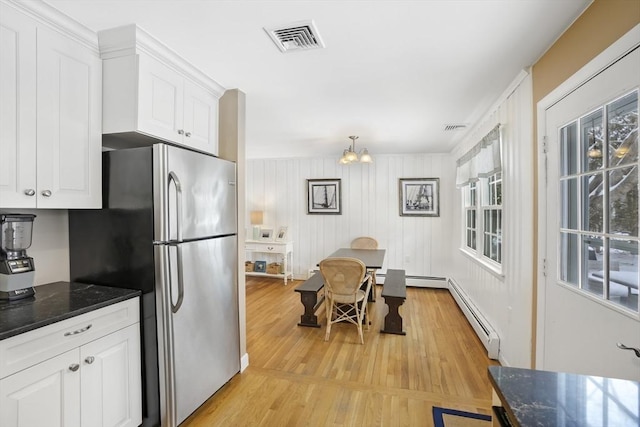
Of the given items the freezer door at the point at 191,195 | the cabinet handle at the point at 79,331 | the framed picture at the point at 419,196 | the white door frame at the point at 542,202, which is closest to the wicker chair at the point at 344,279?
the freezer door at the point at 191,195

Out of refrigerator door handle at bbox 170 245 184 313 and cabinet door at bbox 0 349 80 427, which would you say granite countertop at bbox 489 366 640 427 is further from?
cabinet door at bbox 0 349 80 427

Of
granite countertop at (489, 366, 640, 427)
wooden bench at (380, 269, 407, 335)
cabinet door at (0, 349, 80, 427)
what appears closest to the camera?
granite countertop at (489, 366, 640, 427)

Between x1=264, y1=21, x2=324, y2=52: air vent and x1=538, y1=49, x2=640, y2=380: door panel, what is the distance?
1418 mm

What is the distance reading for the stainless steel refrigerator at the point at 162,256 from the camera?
69.5 inches

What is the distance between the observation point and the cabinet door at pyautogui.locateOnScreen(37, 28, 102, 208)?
1.58 m

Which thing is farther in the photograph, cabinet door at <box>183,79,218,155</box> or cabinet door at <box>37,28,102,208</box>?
cabinet door at <box>183,79,218,155</box>

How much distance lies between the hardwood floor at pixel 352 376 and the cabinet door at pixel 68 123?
1609 mm

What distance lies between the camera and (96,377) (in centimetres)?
154

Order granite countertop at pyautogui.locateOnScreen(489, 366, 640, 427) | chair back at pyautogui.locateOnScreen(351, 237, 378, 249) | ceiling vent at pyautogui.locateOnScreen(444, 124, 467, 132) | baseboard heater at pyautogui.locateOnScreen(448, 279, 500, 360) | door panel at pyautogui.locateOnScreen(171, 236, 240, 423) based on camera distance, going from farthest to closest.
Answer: chair back at pyautogui.locateOnScreen(351, 237, 378, 249) < ceiling vent at pyautogui.locateOnScreen(444, 124, 467, 132) < baseboard heater at pyautogui.locateOnScreen(448, 279, 500, 360) < door panel at pyautogui.locateOnScreen(171, 236, 240, 423) < granite countertop at pyautogui.locateOnScreen(489, 366, 640, 427)

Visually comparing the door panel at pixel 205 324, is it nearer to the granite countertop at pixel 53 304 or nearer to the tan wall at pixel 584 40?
the granite countertop at pixel 53 304

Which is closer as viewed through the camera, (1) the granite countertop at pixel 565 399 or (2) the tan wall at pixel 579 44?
(1) the granite countertop at pixel 565 399

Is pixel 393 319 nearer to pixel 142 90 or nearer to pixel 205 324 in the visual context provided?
pixel 205 324

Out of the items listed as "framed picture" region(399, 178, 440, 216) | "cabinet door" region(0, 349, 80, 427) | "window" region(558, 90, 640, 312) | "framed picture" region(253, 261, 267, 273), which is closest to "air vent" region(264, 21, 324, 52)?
"window" region(558, 90, 640, 312)

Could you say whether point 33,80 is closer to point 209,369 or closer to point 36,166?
point 36,166
